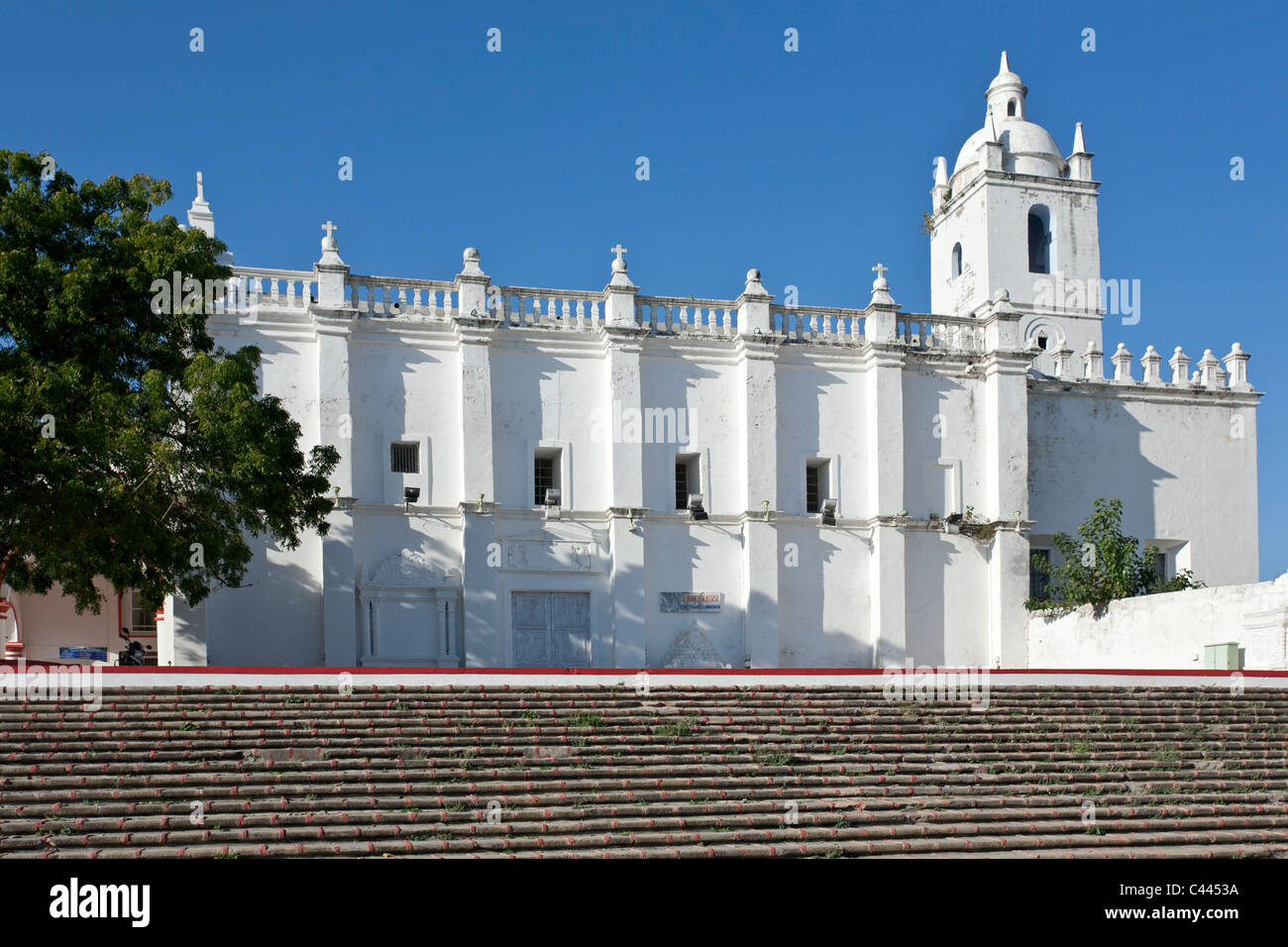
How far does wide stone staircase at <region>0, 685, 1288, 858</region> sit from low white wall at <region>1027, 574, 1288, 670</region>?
3787 millimetres

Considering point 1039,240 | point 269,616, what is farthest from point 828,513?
point 1039,240

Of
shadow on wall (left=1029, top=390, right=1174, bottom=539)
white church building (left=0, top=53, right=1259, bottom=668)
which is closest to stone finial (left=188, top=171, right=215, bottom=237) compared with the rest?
white church building (left=0, top=53, right=1259, bottom=668)

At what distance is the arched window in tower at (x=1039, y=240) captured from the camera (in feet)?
120

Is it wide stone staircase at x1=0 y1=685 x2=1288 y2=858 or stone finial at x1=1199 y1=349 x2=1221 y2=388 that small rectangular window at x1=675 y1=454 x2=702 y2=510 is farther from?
stone finial at x1=1199 y1=349 x2=1221 y2=388

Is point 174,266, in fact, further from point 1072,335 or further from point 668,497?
point 1072,335

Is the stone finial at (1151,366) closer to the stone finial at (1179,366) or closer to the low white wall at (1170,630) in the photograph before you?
the stone finial at (1179,366)

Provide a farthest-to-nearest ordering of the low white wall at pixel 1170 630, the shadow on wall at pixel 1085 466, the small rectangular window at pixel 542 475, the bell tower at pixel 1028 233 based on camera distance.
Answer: the bell tower at pixel 1028 233, the shadow on wall at pixel 1085 466, the small rectangular window at pixel 542 475, the low white wall at pixel 1170 630

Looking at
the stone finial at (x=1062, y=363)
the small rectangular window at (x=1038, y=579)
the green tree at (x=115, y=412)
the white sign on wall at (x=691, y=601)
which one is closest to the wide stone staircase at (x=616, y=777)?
the green tree at (x=115, y=412)

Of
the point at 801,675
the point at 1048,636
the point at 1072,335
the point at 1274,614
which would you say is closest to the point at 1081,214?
the point at 1072,335

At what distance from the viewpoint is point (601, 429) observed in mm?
28469

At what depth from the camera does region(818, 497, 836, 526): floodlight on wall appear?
29.4 meters

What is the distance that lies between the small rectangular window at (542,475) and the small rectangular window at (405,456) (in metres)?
2.47

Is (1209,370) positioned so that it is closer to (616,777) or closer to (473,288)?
(473,288)
